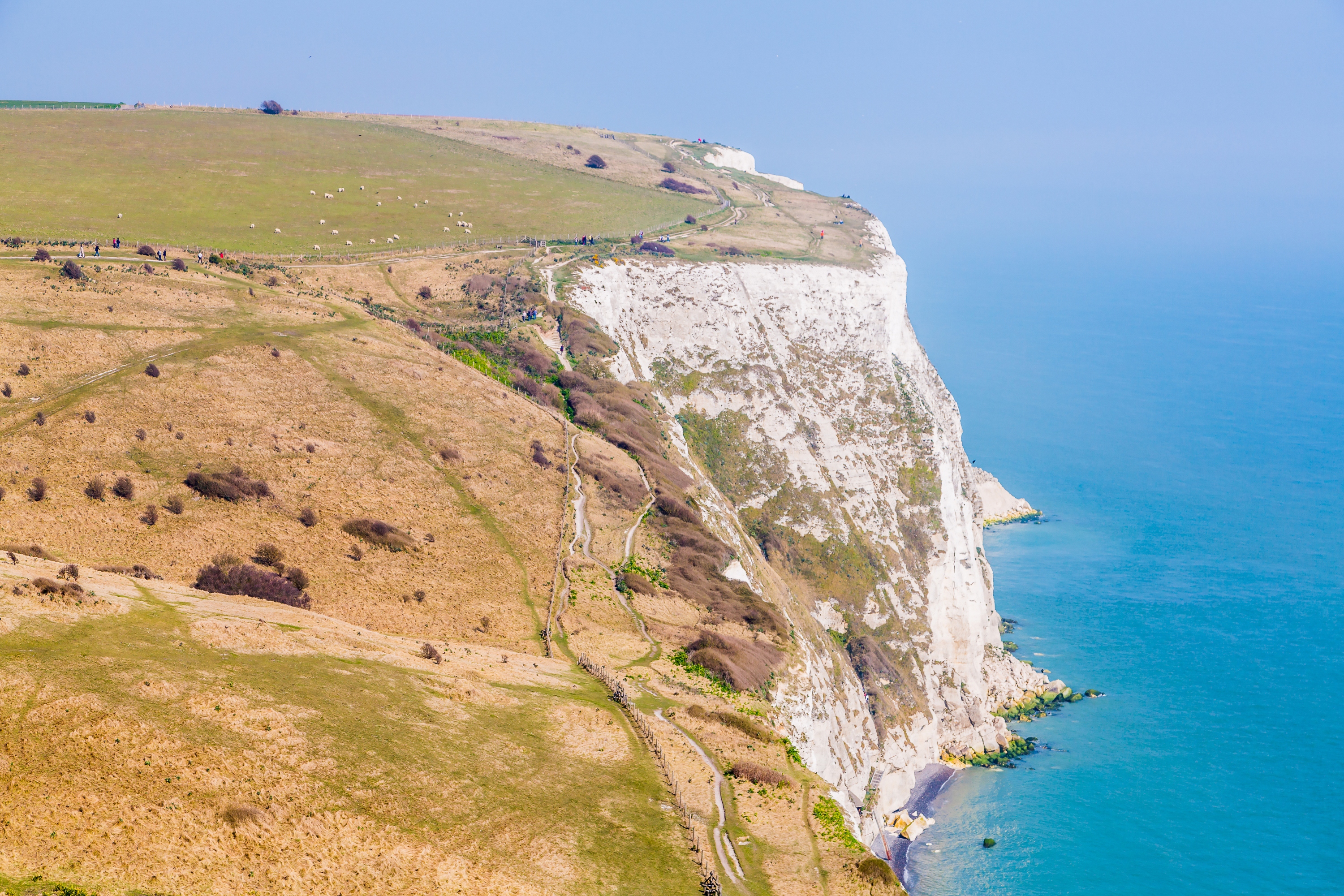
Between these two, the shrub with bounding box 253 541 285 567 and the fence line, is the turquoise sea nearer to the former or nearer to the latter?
the fence line

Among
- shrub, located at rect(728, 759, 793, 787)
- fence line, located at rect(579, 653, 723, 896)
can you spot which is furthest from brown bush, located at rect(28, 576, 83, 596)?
shrub, located at rect(728, 759, 793, 787)

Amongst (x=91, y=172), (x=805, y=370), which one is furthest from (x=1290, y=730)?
(x=91, y=172)

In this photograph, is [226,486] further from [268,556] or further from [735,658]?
[735,658]

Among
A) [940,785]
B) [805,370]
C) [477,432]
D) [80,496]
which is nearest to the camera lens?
[80,496]

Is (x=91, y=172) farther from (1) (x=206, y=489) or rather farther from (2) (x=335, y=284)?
(1) (x=206, y=489)

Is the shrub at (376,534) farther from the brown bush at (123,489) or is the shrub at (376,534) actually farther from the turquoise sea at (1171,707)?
the turquoise sea at (1171,707)

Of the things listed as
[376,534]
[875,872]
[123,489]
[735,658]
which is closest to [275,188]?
[123,489]
